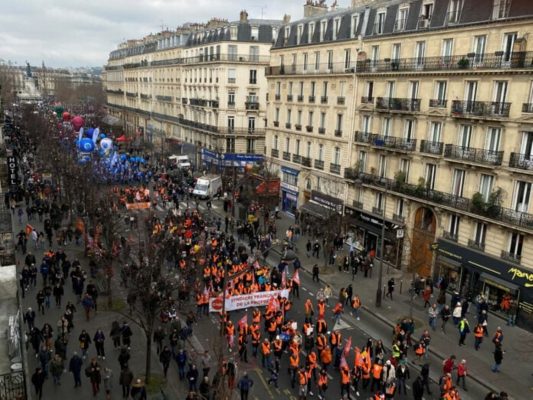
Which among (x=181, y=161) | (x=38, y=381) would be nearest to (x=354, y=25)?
(x=38, y=381)

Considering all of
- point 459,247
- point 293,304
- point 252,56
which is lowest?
point 293,304

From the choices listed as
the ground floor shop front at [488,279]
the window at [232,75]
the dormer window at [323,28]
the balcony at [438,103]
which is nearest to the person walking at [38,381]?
the ground floor shop front at [488,279]

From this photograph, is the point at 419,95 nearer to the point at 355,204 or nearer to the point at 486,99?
the point at 486,99

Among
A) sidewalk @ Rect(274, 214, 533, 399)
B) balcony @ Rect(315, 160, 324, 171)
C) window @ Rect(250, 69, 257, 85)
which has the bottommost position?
sidewalk @ Rect(274, 214, 533, 399)

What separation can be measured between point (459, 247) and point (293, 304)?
10.1m

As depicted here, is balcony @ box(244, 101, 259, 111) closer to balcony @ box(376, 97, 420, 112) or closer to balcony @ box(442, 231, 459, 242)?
balcony @ box(376, 97, 420, 112)

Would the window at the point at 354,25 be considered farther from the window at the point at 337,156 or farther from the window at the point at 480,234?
the window at the point at 480,234

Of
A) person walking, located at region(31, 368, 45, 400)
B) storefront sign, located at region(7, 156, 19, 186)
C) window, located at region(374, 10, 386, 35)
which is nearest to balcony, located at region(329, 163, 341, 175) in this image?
window, located at region(374, 10, 386, 35)

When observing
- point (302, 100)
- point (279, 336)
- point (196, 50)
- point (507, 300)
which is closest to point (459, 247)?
point (507, 300)

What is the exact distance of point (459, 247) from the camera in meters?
28.2

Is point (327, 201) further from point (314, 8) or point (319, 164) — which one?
point (314, 8)

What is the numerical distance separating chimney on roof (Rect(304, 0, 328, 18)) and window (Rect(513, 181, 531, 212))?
93.4ft

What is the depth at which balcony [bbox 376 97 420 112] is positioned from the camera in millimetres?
30727

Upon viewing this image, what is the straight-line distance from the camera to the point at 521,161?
80.8 feet
